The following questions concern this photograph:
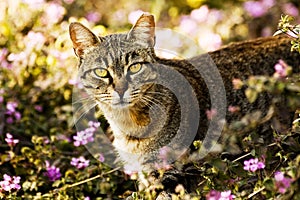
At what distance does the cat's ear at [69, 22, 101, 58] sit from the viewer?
317 centimetres

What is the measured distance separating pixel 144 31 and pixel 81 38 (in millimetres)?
356

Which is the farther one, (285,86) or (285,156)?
(285,156)

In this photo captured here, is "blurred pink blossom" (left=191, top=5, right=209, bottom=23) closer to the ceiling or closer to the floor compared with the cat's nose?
closer to the ceiling

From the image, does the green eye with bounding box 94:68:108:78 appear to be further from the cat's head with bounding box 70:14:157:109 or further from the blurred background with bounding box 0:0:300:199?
the blurred background with bounding box 0:0:300:199

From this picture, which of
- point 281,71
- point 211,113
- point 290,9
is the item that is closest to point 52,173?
point 211,113

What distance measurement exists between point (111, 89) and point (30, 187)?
32.2 inches

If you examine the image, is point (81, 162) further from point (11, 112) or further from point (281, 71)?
point (281, 71)

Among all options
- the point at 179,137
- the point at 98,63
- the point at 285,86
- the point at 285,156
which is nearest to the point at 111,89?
the point at 98,63

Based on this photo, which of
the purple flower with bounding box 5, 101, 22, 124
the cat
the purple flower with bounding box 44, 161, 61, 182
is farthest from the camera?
the purple flower with bounding box 5, 101, 22, 124

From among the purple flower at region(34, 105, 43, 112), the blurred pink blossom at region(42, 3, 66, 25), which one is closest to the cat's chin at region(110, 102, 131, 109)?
the purple flower at region(34, 105, 43, 112)

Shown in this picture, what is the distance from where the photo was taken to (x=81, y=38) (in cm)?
321

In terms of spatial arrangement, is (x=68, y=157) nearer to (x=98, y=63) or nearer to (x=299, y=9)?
(x=98, y=63)

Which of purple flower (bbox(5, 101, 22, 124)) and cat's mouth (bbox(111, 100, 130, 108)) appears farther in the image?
purple flower (bbox(5, 101, 22, 124))

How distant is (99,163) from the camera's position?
11.4 ft
